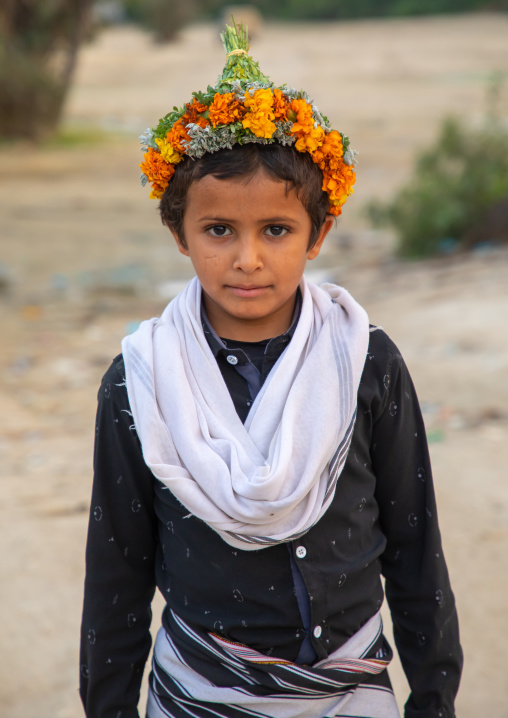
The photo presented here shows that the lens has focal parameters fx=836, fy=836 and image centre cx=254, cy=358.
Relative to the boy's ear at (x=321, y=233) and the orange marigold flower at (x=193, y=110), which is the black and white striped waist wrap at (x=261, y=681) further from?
the orange marigold flower at (x=193, y=110)

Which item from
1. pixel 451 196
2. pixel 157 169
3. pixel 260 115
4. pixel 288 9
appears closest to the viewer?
pixel 260 115

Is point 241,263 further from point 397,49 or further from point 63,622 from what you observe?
point 397,49

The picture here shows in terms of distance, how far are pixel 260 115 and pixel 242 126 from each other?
42mm

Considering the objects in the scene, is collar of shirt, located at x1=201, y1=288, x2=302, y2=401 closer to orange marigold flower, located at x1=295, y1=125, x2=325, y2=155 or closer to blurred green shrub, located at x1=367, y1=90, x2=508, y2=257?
orange marigold flower, located at x1=295, y1=125, x2=325, y2=155

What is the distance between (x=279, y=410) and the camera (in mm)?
1504

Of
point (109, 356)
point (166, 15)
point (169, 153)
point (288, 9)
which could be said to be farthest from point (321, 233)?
point (288, 9)

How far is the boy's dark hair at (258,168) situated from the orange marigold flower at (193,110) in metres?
0.07

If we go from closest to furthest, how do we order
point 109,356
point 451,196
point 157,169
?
point 157,169 → point 109,356 → point 451,196

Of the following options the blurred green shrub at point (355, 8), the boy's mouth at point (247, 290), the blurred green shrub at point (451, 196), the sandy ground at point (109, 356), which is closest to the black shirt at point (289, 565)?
the boy's mouth at point (247, 290)

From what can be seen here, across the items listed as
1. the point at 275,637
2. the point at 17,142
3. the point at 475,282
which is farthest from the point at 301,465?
the point at 17,142

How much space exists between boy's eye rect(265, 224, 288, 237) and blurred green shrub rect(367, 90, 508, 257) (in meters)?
7.32

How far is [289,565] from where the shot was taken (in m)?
1.55

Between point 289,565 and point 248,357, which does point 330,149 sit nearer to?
point 248,357

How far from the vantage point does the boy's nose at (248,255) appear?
147 cm
